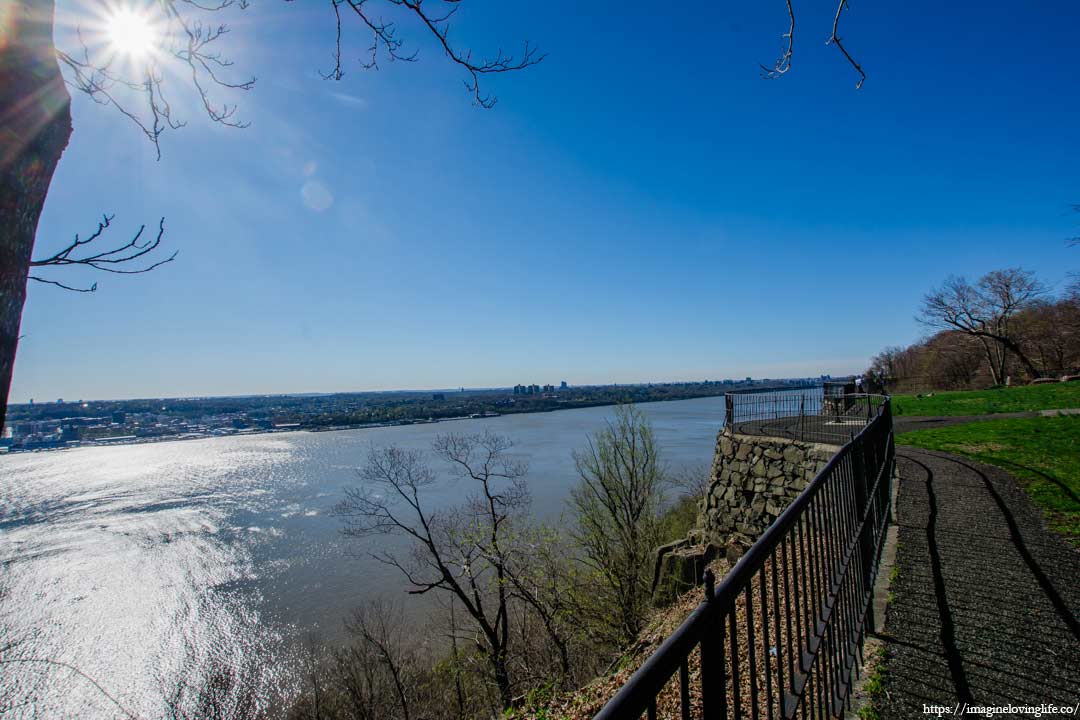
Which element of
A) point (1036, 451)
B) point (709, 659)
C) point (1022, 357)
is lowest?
point (1036, 451)

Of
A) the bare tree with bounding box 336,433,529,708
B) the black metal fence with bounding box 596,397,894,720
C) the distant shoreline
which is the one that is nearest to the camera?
the black metal fence with bounding box 596,397,894,720

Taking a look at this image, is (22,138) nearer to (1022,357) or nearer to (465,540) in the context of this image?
(465,540)

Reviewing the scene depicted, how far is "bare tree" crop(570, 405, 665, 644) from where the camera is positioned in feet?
41.9

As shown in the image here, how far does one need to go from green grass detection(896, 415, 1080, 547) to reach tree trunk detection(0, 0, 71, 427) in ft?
26.6

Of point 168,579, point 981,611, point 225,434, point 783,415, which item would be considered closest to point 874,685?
point 981,611

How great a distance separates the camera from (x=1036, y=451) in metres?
8.84

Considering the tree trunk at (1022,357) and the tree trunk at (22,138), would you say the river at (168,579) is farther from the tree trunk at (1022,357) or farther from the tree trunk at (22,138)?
the tree trunk at (1022,357)

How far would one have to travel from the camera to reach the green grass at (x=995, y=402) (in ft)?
50.8

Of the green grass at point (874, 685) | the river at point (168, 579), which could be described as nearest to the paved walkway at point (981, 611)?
the green grass at point (874, 685)

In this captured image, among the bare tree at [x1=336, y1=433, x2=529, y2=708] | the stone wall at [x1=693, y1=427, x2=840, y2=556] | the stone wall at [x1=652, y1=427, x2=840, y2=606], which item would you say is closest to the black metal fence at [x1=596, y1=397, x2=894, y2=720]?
the stone wall at [x1=693, y1=427, x2=840, y2=556]

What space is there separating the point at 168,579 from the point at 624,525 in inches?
857

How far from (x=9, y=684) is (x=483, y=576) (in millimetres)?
16329

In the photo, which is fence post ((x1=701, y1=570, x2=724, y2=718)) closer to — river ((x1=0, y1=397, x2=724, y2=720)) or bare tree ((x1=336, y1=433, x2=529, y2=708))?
river ((x1=0, y1=397, x2=724, y2=720))

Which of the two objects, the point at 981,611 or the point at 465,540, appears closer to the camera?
the point at 981,611
